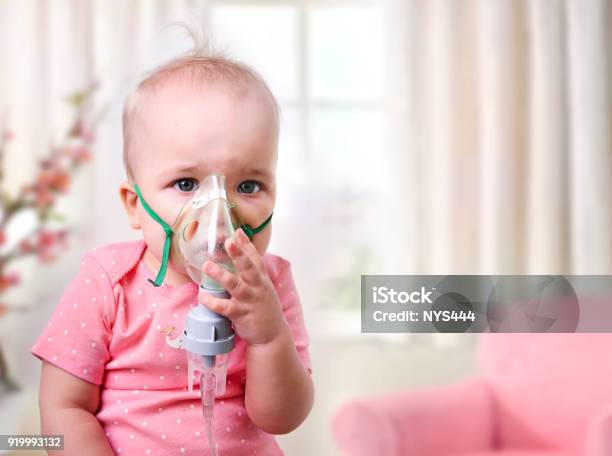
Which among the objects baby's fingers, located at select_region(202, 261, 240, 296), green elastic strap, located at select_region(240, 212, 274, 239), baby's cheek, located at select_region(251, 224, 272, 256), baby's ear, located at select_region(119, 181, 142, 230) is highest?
baby's ear, located at select_region(119, 181, 142, 230)

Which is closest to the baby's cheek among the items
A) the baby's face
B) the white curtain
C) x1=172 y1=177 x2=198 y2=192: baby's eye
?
the baby's face

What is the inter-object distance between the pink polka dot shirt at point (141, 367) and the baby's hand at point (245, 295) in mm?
92

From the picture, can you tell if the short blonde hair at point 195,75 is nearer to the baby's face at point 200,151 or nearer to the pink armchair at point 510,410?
the baby's face at point 200,151

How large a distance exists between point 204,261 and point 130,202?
0.17m

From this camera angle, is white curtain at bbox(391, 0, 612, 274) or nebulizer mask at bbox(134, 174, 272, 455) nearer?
nebulizer mask at bbox(134, 174, 272, 455)

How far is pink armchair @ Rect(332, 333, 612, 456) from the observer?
3.82 ft

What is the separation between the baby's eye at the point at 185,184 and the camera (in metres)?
0.98

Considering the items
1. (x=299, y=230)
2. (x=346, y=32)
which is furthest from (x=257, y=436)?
(x=346, y=32)

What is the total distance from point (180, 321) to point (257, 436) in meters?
0.18

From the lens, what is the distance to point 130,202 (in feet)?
3.45

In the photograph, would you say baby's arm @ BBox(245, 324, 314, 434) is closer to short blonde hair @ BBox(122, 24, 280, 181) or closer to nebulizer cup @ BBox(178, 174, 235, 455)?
nebulizer cup @ BBox(178, 174, 235, 455)
